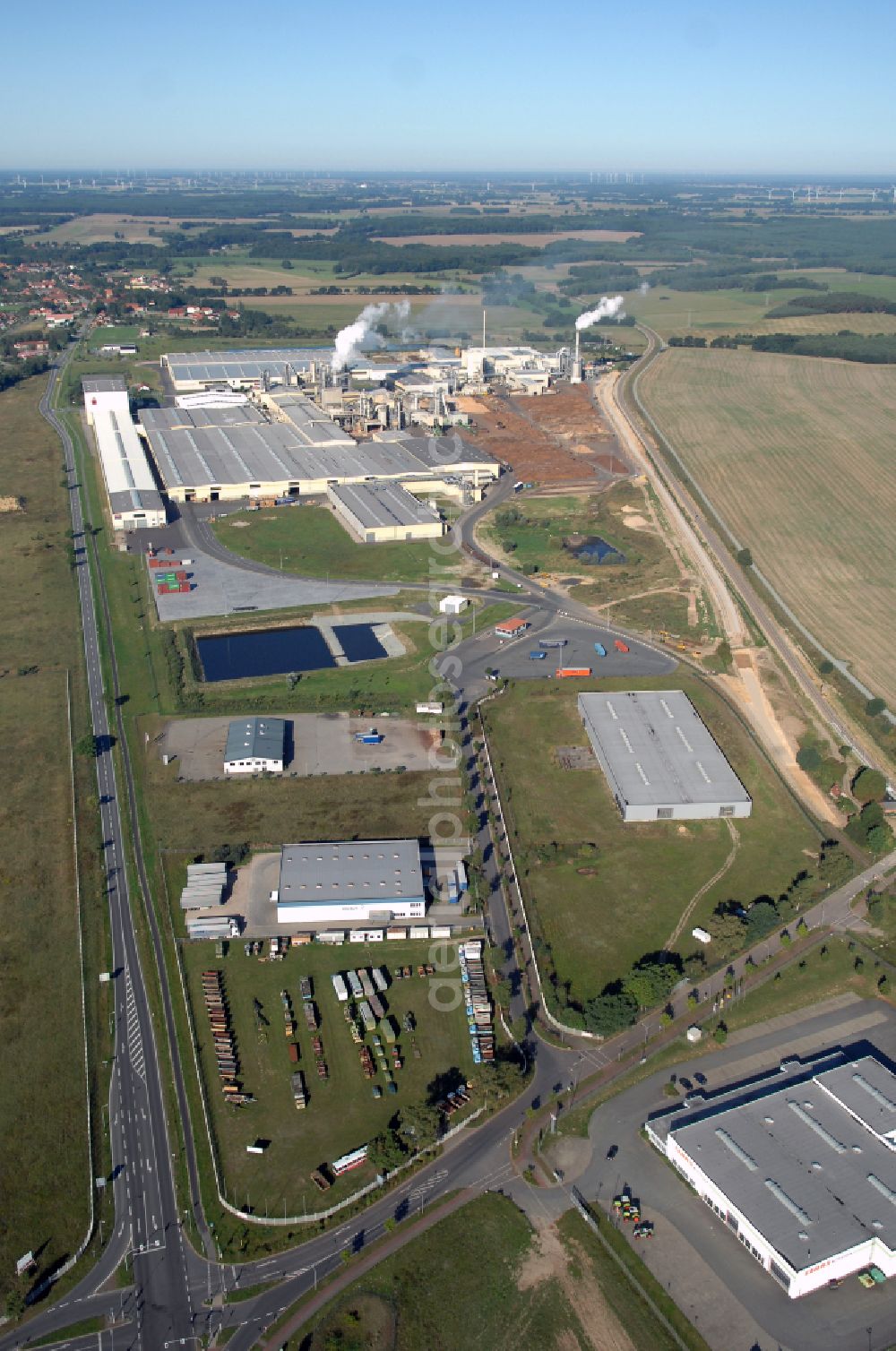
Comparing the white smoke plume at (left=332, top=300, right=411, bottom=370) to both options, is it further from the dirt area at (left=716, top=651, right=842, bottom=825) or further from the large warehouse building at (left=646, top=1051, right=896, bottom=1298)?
the large warehouse building at (left=646, top=1051, right=896, bottom=1298)

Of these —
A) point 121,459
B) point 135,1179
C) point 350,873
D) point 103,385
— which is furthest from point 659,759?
point 103,385

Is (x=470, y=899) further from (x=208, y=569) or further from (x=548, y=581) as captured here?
(x=208, y=569)

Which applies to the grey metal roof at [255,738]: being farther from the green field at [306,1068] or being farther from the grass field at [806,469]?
the grass field at [806,469]

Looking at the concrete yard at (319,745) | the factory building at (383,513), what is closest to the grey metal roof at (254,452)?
the factory building at (383,513)

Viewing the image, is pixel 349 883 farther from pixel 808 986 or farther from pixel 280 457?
pixel 280 457

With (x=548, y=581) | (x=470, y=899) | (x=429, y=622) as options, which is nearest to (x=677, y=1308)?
(x=470, y=899)

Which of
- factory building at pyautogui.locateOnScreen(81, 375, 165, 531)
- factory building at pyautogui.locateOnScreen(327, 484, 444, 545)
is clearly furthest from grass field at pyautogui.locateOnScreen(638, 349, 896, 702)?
factory building at pyautogui.locateOnScreen(81, 375, 165, 531)
